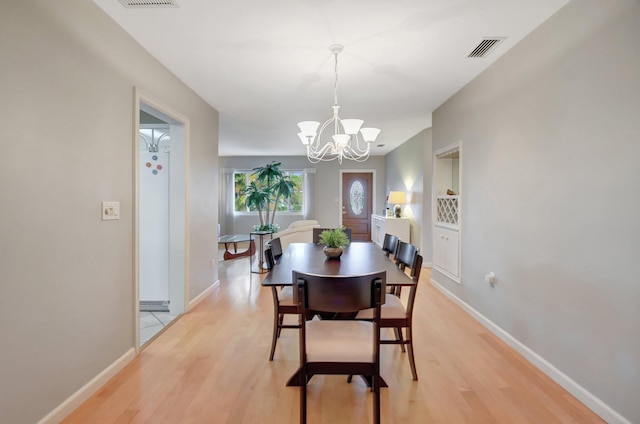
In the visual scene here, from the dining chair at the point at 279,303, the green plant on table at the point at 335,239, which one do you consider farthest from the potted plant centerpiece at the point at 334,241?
the dining chair at the point at 279,303

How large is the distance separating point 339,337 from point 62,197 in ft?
5.66

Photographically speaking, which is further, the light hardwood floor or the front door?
the front door

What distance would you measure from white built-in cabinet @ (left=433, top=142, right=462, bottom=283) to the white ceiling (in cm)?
77

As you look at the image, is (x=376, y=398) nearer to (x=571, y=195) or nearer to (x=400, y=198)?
(x=571, y=195)

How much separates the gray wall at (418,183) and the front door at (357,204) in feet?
5.21

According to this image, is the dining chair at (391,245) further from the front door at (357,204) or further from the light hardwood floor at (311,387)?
the front door at (357,204)

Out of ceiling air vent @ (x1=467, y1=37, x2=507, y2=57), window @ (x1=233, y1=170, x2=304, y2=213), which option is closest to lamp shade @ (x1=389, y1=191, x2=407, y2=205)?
window @ (x1=233, y1=170, x2=304, y2=213)

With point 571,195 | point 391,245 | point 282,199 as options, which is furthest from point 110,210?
point 282,199

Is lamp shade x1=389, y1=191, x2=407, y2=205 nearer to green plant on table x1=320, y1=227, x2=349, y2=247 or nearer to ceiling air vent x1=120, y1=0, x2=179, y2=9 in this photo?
green plant on table x1=320, y1=227, x2=349, y2=247

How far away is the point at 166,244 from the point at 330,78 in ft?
8.15

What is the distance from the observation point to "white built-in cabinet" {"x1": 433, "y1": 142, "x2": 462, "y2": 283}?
3718mm

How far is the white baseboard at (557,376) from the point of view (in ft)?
5.60

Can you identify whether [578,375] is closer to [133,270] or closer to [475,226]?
[475,226]

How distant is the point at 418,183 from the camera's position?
20.2 feet
